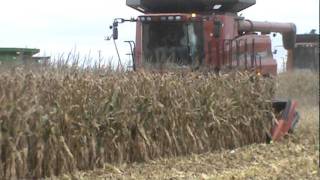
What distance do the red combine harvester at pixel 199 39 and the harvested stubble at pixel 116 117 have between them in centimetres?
49

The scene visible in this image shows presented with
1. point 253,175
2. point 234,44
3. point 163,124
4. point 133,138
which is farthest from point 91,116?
point 234,44

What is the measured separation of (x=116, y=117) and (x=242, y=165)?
5.89 feet

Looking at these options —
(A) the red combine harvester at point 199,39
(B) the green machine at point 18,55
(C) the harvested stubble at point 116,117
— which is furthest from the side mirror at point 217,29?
(B) the green machine at point 18,55

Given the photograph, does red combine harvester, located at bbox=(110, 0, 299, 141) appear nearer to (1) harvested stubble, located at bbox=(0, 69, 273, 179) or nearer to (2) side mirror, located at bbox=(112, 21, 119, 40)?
(2) side mirror, located at bbox=(112, 21, 119, 40)

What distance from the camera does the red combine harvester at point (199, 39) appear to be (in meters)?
11.3

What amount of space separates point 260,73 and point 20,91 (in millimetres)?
5825

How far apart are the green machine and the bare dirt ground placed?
5.16 ft

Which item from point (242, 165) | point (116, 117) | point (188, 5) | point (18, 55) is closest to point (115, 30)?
point (188, 5)

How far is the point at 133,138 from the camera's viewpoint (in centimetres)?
865

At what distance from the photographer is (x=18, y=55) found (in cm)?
809

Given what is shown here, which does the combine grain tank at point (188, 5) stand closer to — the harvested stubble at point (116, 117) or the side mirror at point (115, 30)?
the side mirror at point (115, 30)

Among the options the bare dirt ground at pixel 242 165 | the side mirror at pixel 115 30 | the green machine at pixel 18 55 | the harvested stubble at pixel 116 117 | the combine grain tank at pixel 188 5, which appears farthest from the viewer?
the combine grain tank at pixel 188 5

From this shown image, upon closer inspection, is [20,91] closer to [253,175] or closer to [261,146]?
[253,175]

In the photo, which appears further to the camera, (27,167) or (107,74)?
(107,74)
